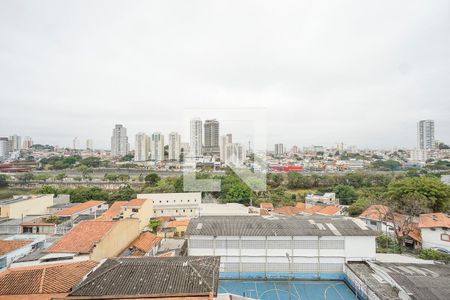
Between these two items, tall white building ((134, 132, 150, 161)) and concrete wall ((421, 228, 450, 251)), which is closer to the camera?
concrete wall ((421, 228, 450, 251))

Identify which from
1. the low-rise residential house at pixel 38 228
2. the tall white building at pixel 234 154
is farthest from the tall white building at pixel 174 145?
the low-rise residential house at pixel 38 228

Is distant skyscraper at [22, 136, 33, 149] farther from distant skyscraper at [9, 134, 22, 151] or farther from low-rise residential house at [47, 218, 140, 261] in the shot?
low-rise residential house at [47, 218, 140, 261]

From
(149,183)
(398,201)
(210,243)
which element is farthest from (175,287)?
(149,183)

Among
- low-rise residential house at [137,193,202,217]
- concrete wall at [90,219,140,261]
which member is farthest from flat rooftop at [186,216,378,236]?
low-rise residential house at [137,193,202,217]

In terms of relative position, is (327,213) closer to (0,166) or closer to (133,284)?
(133,284)

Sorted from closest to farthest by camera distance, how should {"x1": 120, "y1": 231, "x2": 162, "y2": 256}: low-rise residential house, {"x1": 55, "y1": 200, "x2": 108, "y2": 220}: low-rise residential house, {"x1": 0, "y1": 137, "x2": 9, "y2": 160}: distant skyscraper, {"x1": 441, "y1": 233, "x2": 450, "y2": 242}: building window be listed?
{"x1": 120, "y1": 231, "x2": 162, "y2": 256}: low-rise residential house → {"x1": 441, "y1": 233, "x2": 450, "y2": 242}: building window → {"x1": 55, "y1": 200, "x2": 108, "y2": 220}: low-rise residential house → {"x1": 0, "y1": 137, "x2": 9, "y2": 160}: distant skyscraper

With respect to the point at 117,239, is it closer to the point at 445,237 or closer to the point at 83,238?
the point at 83,238

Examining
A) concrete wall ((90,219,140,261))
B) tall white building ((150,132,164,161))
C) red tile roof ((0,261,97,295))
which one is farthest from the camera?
tall white building ((150,132,164,161))

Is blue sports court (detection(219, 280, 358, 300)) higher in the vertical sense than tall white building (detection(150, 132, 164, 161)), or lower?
lower
